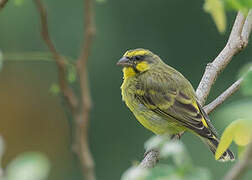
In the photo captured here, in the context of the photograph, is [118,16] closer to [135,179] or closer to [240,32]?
[240,32]

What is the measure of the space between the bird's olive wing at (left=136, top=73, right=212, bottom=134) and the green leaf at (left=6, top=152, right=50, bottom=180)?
3.25 m

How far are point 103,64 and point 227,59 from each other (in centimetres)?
499

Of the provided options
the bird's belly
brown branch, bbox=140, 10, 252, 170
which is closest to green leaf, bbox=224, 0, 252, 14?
brown branch, bbox=140, 10, 252, 170

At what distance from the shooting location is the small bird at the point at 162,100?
4.52 metres

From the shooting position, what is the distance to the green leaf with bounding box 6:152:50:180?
48.9 inches

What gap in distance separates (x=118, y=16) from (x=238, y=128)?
7.67 m

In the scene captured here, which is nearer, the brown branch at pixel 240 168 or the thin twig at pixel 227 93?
the brown branch at pixel 240 168

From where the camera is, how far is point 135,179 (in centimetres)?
136

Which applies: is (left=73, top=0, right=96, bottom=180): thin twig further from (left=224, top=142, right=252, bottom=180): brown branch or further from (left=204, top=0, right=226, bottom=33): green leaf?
(left=204, top=0, right=226, bottom=33): green leaf

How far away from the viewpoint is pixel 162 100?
16.1 feet

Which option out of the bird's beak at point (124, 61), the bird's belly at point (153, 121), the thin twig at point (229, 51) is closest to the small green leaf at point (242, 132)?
the thin twig at point (229, 51)

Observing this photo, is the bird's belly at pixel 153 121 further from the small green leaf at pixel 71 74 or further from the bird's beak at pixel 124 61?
the small green leaf at pixel 71 74

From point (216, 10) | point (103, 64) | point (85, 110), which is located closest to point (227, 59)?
point (216, 10)

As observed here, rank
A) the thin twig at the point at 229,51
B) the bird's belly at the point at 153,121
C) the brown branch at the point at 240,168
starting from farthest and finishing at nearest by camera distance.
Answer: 1. the bird's belly at the point at 153,121
2. the thin twig at the point at 229,51
3. the brown branch at the point at 240,168
